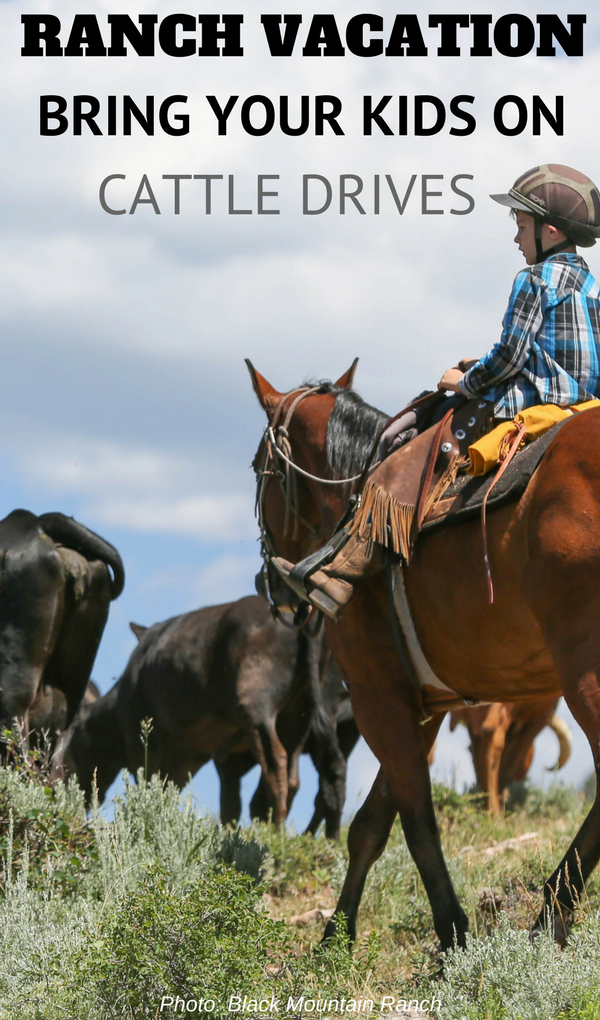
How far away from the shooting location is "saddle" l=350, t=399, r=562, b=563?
5207 mm

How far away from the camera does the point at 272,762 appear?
40.1 feet

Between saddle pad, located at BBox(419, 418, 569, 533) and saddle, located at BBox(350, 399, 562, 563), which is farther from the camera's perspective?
saddle, located at BBox(350, 399, 562, 563)

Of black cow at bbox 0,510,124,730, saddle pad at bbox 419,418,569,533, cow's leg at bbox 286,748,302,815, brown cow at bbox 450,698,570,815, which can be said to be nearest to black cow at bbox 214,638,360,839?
cow's leg at bbox 286,748,302,815

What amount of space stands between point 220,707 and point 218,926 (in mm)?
8277

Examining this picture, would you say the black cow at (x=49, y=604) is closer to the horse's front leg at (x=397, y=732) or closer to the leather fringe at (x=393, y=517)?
the horse's front leg at (x=397, y=732)

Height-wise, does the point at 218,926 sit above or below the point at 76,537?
below

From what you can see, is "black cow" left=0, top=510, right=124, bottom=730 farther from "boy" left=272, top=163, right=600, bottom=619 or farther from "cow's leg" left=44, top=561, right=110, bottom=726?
"boy" left=272, top=163, right=600, bottom=619

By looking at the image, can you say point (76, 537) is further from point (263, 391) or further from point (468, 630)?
point (468, 630)

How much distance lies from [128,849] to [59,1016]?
222 centimetres

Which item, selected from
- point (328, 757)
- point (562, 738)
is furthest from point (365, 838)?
point (562, 738)

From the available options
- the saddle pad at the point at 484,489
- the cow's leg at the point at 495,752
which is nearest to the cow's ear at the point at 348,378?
the saddle pad at the point at 484,489

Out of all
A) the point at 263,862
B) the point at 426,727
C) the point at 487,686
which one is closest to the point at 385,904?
the point at 263,862

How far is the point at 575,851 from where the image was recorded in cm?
498

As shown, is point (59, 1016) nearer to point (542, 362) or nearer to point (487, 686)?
point (487, 686)
